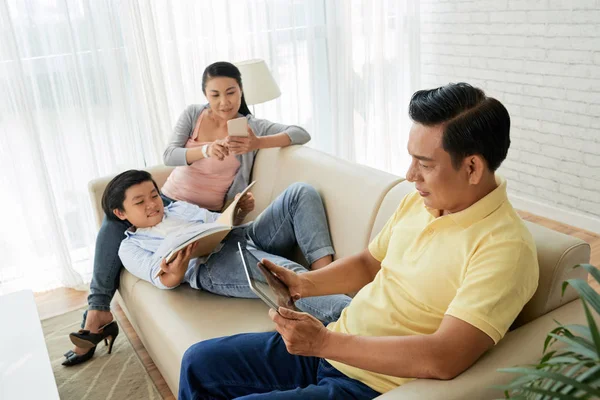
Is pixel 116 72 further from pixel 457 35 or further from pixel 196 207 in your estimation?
pixel 457 35

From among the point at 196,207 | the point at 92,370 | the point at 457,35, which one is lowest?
the point at 92,370

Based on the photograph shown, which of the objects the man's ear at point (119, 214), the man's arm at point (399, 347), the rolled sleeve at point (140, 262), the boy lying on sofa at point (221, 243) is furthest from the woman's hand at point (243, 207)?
the man's arm at point (399, 347)

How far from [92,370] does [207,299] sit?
2.36ft

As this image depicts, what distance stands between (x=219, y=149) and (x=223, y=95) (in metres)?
0.28

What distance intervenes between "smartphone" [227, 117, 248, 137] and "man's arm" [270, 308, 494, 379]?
135cm

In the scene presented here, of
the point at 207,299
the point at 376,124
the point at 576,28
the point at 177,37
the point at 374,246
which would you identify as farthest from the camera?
the point at 376,124

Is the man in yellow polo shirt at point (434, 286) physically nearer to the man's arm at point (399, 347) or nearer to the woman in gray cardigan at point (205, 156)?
the man's arm at point (399, 347)

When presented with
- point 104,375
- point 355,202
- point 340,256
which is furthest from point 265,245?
point 104,375

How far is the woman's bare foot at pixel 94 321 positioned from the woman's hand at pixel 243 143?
36.2 inches

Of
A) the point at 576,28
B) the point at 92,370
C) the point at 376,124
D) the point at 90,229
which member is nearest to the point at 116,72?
the point at 90,229

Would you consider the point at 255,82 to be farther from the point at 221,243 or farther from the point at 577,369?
the point at 577,369

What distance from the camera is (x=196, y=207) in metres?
2.67

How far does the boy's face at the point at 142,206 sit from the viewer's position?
97.5 inches

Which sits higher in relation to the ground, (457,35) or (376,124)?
(457,35)
